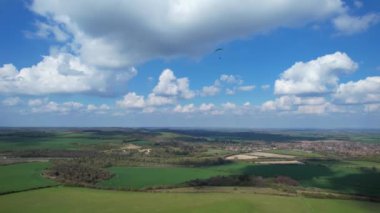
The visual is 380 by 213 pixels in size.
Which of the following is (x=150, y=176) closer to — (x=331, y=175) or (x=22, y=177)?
(x=22, y=177)

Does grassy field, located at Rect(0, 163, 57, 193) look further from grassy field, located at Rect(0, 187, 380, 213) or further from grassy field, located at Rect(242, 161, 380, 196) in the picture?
grassy field, located at Rect(242, 161, 380, 196)

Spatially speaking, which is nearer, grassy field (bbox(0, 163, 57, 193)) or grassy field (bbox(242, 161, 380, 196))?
grassy field (bbox(0, 163, 57, 193))

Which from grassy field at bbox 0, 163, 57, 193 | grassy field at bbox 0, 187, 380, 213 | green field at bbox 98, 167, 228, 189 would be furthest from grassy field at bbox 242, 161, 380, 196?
grassy field at bbox 0, 163, 57, 193

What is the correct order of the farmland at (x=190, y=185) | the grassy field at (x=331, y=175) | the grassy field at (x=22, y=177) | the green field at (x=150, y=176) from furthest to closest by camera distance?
the green field at (x=150, y=176) → the grassy field at (x=331, y=175) → the grassy field at (x=22, y=177) → the farmland at (x=190, y=185)

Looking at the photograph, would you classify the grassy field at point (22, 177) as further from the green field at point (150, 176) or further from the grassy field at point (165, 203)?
the green field at point (150, 176)

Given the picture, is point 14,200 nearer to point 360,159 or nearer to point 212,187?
point 212,187

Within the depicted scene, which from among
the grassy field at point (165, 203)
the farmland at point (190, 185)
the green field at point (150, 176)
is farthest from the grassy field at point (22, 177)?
the green field at point (150, 176)
